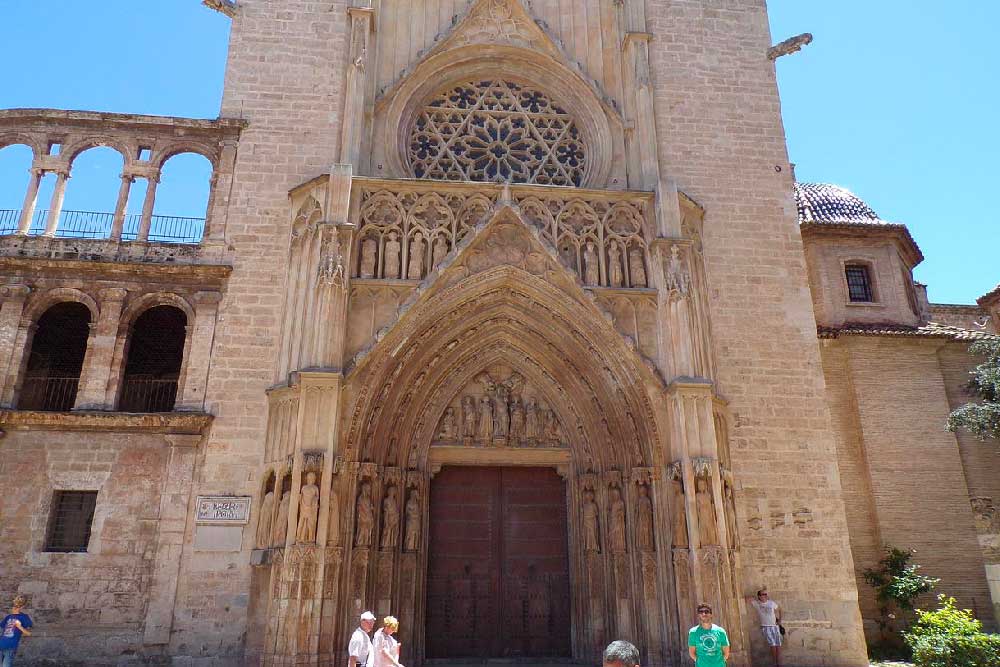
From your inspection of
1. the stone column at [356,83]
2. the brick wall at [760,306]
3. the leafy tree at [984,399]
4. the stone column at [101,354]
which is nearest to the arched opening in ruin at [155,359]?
the stone column at [101,354]

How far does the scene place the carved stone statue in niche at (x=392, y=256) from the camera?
11.8m

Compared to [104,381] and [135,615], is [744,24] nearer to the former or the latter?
[104,381]

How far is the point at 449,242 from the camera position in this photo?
12.1 meters

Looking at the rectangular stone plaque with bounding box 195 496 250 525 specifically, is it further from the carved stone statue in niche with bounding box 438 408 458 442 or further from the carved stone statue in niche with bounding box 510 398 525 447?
the carved stone statue in niche with bounding box 510 398 525 447

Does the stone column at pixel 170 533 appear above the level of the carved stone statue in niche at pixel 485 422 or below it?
below

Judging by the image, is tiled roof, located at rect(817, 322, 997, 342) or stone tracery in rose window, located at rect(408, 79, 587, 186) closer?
stone tracery in rose window, located at rect(408, 79, 587, 186)

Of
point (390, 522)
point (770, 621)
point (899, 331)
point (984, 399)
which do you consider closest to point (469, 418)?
point (390, 522)

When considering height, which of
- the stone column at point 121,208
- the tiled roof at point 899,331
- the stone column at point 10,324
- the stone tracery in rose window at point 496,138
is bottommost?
the stone column at point 10,324

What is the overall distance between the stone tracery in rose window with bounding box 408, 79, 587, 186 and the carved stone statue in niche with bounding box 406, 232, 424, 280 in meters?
1.99

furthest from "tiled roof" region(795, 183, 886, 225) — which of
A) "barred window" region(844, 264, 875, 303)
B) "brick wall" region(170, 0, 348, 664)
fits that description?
"brick wall" region(170, 0, 348, 664)

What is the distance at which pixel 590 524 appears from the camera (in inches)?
451

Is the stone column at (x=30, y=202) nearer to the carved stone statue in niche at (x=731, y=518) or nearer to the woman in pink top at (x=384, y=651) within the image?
the woman in pink top at (x=384, y=651)

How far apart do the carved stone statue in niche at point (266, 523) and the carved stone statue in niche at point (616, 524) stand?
→ 5157mm

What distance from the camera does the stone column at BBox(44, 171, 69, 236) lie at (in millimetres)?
12258
